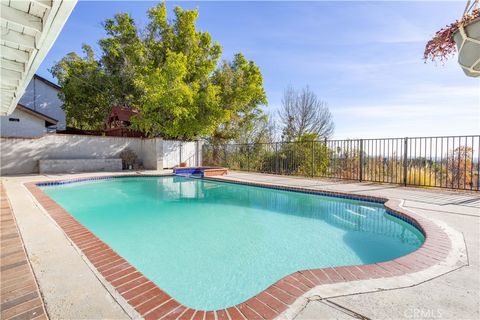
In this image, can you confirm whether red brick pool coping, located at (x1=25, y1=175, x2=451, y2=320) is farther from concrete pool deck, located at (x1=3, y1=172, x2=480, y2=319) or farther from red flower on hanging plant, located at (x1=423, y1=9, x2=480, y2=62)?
red flower on hanging plant, located at (x1=423, y1=9, x2=480, y2=62)

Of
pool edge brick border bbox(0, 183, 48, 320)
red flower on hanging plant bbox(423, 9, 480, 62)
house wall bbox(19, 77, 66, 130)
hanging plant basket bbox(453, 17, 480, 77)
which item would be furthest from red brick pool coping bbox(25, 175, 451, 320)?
house wall bbox(19, 77, 66, 130)

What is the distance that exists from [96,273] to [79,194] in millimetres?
6576

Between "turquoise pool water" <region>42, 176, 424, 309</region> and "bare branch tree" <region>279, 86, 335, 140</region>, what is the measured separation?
38.7ft

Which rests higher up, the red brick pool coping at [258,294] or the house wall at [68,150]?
the house wall at [68,150]

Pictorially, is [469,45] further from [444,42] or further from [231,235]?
[231,235]

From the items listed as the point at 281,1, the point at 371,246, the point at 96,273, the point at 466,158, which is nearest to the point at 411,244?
the point at 371,246

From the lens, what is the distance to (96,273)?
2154 mm

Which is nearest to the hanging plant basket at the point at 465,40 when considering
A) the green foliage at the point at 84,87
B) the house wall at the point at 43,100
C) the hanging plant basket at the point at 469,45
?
the hanging plant basket at the point at 469,45

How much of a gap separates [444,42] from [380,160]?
759 cm

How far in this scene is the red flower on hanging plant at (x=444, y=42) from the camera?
6.51 ft

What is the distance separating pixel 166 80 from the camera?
12078 mm

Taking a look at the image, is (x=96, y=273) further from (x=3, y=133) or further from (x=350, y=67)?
(x=3, y=133)

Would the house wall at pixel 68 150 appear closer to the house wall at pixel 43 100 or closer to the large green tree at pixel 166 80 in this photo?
the large green tree at pixel 166 80

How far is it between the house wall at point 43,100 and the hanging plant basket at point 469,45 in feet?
79.0
